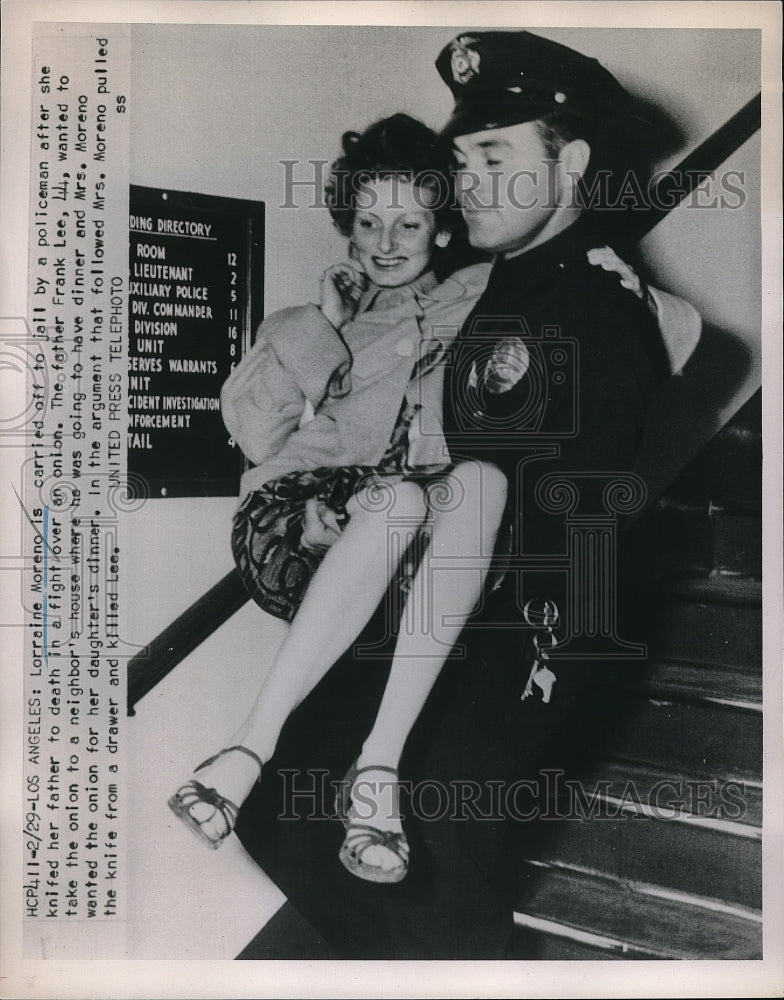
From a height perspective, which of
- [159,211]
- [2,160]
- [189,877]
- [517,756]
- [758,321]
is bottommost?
[189,877]

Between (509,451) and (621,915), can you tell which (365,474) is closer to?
(509,451)

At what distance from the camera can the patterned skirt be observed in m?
1.45

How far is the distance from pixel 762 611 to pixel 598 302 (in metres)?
0.71

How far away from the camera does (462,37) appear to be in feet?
4.82

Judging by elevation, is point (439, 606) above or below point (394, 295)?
below

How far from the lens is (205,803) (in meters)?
1.45

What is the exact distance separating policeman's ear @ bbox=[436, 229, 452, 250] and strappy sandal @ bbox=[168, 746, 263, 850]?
109 cm

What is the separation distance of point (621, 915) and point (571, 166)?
1.51 metres

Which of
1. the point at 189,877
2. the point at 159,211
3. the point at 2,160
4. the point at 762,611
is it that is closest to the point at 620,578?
the point at 762,611

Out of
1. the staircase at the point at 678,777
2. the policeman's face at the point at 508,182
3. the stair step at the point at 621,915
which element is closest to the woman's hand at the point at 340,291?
A: the policeman's face at the point at 508,182

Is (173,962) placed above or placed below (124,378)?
below

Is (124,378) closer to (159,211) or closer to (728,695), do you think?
(159,211)

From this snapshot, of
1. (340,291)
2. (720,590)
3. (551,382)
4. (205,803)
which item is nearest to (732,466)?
(720,590)

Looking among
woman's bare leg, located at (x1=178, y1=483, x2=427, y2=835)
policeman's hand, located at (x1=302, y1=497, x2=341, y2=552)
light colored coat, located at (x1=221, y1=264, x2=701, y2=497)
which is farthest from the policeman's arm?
policeman's hand, located at (x1=302, y1=497, x2=341, y2=552)
